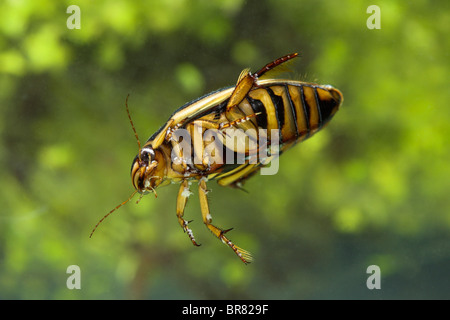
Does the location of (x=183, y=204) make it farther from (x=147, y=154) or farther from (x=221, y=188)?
(x=221, y=188)

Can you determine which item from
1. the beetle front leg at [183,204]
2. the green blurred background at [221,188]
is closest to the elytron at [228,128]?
the beetle front leg at [183,204]

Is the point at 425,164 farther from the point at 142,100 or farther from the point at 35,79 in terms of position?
the point at 35,79

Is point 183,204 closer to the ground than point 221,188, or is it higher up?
closer to the ground

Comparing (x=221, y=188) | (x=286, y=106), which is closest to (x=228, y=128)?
(x=286, y=106)

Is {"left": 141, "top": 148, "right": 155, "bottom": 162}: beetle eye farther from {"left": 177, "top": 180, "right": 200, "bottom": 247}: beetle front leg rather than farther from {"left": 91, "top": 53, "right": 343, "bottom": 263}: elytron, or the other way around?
{"left": 177, "top": 180, "right": 200, "bottom": 247}: beetle front leg

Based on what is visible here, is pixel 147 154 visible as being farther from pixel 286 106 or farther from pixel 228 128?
pixel 286 106

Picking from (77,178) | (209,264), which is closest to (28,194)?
(77,178)

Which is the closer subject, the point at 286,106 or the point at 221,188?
the point at 286,106
